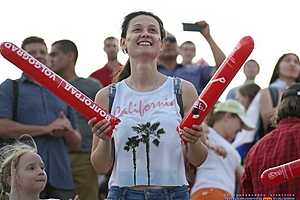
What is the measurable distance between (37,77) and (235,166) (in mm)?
4066

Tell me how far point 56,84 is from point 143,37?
1.94 ft

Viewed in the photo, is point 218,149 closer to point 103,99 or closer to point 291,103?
point 291,103

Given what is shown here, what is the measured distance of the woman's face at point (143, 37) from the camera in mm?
5250

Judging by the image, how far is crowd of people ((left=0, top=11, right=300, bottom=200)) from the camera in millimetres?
5078

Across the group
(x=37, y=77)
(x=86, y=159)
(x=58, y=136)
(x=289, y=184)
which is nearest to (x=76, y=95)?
(x=37, y=77)

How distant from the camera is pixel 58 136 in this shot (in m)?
8.09

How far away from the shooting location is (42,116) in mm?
8000

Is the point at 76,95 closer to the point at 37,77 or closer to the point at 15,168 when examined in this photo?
the point at 37,77

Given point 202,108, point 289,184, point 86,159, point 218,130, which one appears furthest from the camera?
point 218,130

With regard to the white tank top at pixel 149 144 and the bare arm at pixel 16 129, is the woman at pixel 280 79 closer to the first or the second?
the bare arm at pixel 16 129

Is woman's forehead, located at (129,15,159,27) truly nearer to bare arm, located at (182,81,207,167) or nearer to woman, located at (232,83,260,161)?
bare arm, located at (182,81,207,167)

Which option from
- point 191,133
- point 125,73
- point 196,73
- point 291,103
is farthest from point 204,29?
point 196,73

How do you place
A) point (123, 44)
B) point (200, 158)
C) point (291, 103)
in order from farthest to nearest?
point (291, 103) < point (123, 44) < point (200, 158)

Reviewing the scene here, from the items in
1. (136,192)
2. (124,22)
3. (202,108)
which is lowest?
(136,192)
